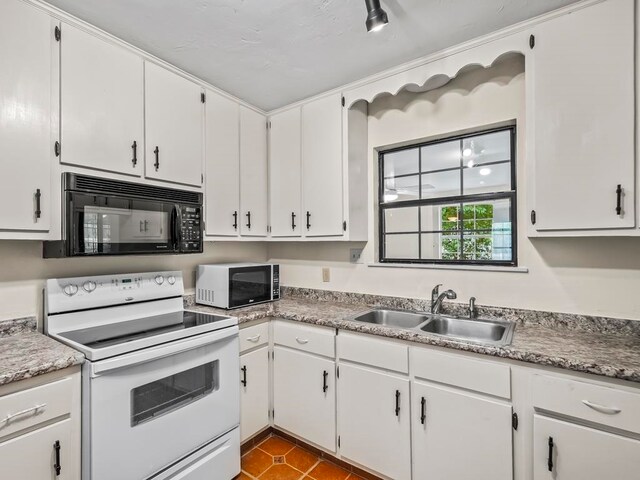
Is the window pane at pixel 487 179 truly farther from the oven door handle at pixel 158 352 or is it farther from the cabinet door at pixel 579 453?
the oven door handle at pixel 158 352

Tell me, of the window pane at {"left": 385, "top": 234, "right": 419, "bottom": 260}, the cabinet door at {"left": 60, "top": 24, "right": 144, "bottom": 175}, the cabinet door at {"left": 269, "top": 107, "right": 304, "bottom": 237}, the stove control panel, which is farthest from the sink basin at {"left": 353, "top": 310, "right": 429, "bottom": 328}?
the cabinet door at {"left": 60, "top": 24, "right": 144, "bottom": 175}

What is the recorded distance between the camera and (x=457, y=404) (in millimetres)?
1565

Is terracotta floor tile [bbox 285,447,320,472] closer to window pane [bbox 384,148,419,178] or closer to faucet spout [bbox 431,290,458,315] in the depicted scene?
faucet spout [bbox 431,290,458,315]

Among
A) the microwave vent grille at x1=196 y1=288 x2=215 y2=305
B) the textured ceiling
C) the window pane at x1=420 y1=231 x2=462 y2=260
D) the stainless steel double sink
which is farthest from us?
the microwave vent grille at x1=196 y1=288 x2=215 y2=305

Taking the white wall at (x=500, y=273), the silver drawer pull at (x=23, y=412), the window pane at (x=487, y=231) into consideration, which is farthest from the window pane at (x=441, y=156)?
the silver drawer pull at (x=23, y=412)

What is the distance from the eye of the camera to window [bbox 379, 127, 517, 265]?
2.05 m

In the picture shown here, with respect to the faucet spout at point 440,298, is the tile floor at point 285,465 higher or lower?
lower

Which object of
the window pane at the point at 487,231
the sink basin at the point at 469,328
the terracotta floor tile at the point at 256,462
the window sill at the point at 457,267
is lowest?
the terracotta floor tile at the point at 256,462

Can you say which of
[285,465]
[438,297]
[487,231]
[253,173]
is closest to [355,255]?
[438,297]

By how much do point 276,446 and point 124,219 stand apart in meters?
1.73

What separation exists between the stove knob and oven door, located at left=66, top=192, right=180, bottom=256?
29cm

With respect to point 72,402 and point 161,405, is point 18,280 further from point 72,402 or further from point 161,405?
point 161,405

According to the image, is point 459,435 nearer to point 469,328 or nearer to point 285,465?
point 469,328

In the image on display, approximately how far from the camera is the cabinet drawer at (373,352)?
1729mm
